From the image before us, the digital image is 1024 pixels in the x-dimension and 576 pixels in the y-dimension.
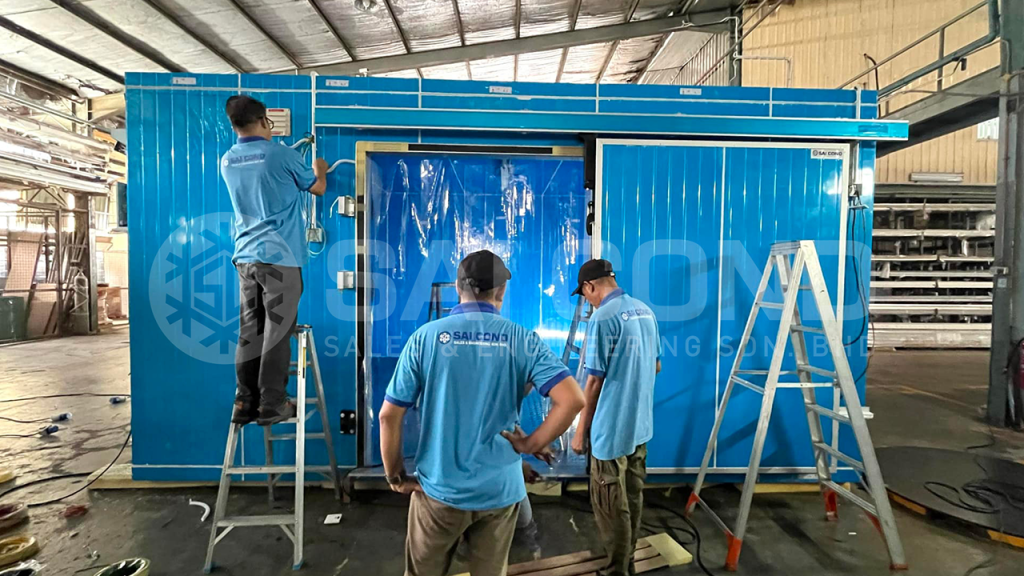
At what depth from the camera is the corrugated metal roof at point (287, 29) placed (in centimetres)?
489

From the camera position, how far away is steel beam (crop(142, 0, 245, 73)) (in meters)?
4.74

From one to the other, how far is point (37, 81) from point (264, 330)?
661cm

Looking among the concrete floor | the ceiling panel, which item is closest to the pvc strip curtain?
the concrete floor

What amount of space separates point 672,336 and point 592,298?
42.5 inches

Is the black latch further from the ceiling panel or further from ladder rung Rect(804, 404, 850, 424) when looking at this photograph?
the ceiling panel

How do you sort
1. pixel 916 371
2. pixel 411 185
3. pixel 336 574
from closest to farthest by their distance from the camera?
pixel 336 574 → pixel 411 185 → pixel 916 371

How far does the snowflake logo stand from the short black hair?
1067 millimetres

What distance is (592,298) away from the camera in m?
2.44

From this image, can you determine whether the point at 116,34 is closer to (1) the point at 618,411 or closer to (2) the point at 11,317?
A: (1) the point at 618,411

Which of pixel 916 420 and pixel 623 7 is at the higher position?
pixel 623 7

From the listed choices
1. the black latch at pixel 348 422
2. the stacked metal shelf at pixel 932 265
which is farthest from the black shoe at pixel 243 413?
the stacked metal shelf at pixel 932 265

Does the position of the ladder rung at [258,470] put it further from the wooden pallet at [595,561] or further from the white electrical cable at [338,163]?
the white electrical cable at [338,163]

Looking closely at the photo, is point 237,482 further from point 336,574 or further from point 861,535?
point 861,535

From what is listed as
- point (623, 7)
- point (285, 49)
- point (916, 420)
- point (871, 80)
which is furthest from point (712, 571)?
point (871, 80)
